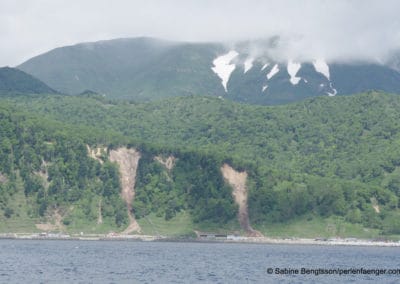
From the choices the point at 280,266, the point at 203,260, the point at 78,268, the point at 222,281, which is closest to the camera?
the point at 222,281

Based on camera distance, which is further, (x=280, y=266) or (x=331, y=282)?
(x=280, y=266)

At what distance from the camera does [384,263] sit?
189 metres

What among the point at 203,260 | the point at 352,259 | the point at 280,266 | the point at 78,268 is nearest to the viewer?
the point at 78,268

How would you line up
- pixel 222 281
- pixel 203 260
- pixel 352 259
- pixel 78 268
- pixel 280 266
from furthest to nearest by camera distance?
pixel 352 259, pixel 203 260, pixel 280 266, pixel 78 268, pixel 222 281

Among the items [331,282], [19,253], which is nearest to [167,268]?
[331,282]

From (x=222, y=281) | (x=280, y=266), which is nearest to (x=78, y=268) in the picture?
(x=222, y=281)

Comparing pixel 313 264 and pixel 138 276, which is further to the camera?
pixel 313 264

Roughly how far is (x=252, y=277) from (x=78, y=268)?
2885cm

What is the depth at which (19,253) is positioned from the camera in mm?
190750

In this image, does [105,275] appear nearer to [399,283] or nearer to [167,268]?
[167,268]

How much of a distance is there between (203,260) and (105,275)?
4480 centimetres

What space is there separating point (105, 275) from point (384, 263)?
69.5 m

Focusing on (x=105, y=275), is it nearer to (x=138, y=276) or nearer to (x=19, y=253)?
(x=138, y=276)

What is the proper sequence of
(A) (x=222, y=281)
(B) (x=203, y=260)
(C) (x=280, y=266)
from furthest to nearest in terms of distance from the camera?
(B) (x=203, y=260)
(C) (x=280, y=266)
(A) (x=222, y=281)
